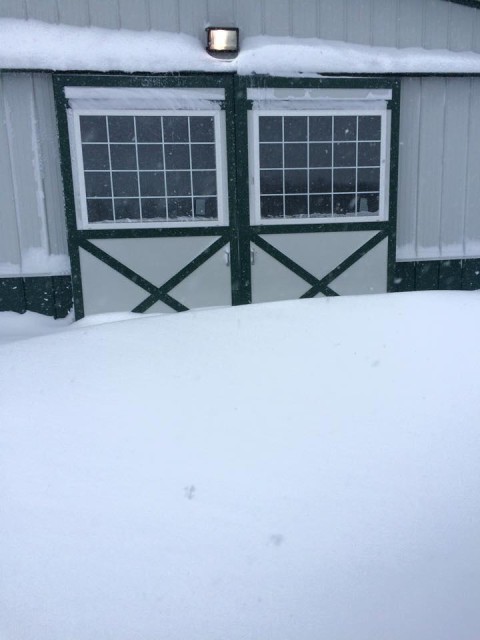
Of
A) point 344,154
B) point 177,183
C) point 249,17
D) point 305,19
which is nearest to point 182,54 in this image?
point 249,17

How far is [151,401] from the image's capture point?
1.94 m

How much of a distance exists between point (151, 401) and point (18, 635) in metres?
0.91

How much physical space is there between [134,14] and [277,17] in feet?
4.92

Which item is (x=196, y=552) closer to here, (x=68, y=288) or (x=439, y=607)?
(x=439, y=607)

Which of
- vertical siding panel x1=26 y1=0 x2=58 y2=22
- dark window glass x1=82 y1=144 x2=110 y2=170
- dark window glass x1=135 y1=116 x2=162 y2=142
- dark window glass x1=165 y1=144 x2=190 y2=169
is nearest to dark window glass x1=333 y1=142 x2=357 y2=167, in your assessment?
dark window glass x1=165 y1=144 x2=190 y2=169

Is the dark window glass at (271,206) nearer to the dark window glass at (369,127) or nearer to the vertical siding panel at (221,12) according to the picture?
the dark window glass at (369,127)

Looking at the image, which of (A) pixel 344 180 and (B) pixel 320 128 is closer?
(B) pixel 320 128

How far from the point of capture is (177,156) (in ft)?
18.5

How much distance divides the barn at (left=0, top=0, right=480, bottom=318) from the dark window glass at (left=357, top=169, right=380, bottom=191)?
12mm

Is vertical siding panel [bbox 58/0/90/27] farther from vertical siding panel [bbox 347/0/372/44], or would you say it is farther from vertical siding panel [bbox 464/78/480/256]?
vertical siding panel [bbox 464/78/480/256]

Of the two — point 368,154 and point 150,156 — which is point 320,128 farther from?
point 150,156

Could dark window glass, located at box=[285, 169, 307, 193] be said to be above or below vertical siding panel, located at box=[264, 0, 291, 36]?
below

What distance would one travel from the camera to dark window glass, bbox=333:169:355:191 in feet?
19.6

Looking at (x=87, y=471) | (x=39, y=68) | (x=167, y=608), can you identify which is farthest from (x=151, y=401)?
(x=39, y=68)
